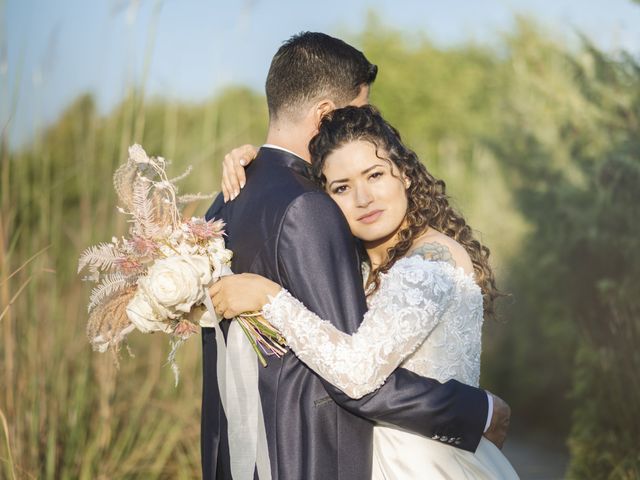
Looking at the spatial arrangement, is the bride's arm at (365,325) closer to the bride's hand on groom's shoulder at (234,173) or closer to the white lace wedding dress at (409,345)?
the white lace wedding dress at (409,345)

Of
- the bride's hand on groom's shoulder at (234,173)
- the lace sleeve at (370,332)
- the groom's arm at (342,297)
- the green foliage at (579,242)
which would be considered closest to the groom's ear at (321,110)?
the bride's hand on groom's shoulder at (234,173)

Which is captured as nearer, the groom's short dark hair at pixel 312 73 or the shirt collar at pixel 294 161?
the shirt collar at pixel 294 161

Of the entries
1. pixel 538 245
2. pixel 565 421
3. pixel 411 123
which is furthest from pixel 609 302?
pixel 411 123

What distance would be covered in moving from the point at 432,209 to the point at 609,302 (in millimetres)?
2887

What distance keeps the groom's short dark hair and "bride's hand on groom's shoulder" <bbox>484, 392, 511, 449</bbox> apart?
1.23 metres

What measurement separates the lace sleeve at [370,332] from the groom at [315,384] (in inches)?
2.2

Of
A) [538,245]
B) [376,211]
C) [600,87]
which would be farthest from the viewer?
[538,245]

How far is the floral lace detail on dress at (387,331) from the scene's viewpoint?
9.36 ft

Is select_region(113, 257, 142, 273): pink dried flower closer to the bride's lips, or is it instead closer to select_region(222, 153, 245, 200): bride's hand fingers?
select_region(222, 153, 245, 200): bride's hand fingers

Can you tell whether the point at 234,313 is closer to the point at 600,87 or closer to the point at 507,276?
the point at 600,87

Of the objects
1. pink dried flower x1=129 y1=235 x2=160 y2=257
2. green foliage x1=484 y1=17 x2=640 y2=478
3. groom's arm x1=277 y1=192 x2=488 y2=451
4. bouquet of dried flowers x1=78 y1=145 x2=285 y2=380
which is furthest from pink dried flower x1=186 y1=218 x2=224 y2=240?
green foliage x1=484 y1=17 x2=640 y2=478

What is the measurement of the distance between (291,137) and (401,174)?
424 mm

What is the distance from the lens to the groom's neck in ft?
10.9

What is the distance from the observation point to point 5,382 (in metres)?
4.51
